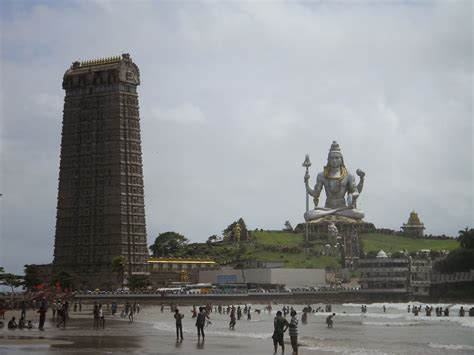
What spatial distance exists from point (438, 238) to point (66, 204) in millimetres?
88003

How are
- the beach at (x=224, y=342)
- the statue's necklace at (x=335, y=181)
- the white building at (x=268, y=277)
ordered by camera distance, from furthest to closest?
the statue's necklace at (x=335, y=181) → the white building at (x=268, y=277) → the beach at (x=224, y=342)

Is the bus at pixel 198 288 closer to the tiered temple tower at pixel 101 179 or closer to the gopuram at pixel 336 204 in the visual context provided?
the tiered temple tower at pixel 101 179

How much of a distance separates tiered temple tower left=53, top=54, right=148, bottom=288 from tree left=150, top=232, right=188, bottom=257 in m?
35.0

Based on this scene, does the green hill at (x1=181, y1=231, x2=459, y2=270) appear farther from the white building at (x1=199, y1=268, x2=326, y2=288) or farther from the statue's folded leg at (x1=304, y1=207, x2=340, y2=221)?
the statue's folded leg at (x1=304, y1=207, x2=340, y2=221)

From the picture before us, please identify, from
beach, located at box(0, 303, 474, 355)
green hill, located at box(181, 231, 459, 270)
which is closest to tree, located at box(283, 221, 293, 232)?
green hill, located at box(181, 231, 459, 270)

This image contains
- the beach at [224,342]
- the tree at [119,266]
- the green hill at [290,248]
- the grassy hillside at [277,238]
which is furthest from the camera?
the grassy hillside at [277,238]

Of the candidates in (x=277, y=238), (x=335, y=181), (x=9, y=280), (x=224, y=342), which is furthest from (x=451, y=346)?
(x=335, y=181)

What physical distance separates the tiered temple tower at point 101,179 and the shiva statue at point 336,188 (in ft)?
142

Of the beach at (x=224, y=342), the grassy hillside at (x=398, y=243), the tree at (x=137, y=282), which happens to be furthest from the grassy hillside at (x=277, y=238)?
the beach at (x=224, y=342)

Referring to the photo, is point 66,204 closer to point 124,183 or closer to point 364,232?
point 124,183

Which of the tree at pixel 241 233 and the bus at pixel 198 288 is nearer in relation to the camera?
the bus at pixel 198 288

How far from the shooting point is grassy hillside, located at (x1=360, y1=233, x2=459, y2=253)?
546ft

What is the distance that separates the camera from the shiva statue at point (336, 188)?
170m

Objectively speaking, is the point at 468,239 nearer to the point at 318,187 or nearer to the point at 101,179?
the point at 318,187
